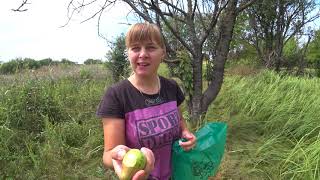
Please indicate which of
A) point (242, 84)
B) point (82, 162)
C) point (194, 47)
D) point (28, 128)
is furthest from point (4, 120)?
point (242, 84)

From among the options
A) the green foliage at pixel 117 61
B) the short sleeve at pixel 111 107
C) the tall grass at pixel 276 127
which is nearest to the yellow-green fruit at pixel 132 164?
the short sleeve at pixel 111 107

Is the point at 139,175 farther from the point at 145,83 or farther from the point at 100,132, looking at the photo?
the point at 100,132

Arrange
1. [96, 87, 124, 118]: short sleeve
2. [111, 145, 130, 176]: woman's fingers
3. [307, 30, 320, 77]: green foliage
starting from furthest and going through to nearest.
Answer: [307, 30, 320, 77]: green foliage < [96, 87, 124, 118]: short sleeve < [111, 145, 130, 176]: woman's fingers

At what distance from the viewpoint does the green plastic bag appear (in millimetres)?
2301

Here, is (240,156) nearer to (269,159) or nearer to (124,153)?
(269,159)

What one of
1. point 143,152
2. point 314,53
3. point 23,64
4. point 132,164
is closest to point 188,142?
point 143,152

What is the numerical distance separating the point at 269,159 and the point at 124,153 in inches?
121

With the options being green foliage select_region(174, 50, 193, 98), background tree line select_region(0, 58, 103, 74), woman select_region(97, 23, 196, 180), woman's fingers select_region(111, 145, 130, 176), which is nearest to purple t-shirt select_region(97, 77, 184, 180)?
woman select_region(97, 23, 196, 180)

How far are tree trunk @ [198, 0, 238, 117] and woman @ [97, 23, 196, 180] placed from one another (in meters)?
3.45

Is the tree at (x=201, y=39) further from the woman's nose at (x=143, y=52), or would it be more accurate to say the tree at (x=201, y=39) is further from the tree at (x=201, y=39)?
the woman's nose at (x=143, y=52)

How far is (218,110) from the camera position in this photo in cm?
672

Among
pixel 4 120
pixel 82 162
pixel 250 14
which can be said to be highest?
pixel 250 14

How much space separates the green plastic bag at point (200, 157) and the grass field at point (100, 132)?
5.78 ft

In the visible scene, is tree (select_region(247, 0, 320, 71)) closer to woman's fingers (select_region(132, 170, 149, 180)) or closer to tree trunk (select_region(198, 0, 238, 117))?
tree trunk (select_region(198, 0, 238, 117))
